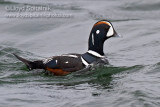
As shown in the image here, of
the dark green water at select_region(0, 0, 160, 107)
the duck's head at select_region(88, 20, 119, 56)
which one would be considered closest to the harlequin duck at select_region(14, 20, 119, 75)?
the duck's head at select_region(88, 20, 119, 56)

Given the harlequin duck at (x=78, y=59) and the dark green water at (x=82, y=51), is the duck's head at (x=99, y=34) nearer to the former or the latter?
the harlequin duck at (x=78, y=59)

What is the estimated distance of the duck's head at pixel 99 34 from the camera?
1253 cm

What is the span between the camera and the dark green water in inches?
396

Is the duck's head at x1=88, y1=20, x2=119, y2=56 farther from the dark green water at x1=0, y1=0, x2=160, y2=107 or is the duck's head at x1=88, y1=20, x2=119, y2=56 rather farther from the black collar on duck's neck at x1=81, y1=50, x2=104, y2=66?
the dark green water at x1=0, y1=0, x2=160, y2=107

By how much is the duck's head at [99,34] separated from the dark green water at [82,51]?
1.98ft

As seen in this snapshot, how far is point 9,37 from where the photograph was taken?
17266 mm

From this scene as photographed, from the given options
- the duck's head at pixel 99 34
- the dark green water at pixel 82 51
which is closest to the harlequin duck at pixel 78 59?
the duck's head at pixel 99 34

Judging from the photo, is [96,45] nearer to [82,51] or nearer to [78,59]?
[78,59]

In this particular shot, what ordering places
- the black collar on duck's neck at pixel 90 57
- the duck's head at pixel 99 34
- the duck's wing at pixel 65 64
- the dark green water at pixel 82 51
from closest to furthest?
the dark green water at pixel 82 51
the duck's wing at pixel 65 64
the black collar on duck's neck at pixel 90 57
the duck's head at pixel 99 34

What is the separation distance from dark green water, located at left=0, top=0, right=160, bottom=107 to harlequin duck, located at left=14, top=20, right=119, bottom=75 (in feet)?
0.60

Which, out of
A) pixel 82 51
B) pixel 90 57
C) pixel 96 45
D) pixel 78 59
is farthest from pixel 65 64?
pixel 82 51

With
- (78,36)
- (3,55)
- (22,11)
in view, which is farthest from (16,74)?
(22,11)

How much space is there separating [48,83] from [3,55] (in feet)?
11.7

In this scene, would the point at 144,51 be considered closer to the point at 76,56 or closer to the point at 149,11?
the point at 76,56
